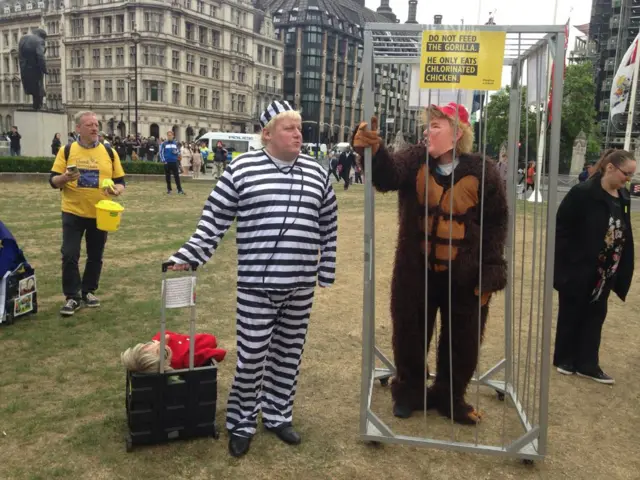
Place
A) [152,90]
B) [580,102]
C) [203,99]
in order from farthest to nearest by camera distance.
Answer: [203,99], [152,90], [580,102]

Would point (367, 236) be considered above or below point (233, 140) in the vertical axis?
below

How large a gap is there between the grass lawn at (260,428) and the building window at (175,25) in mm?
59187

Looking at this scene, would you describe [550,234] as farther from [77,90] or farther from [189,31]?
[77,90]

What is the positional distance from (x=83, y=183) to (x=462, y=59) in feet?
11.6

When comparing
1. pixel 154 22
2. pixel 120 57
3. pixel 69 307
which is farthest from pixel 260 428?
pixel 120 57

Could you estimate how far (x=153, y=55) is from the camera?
5869 cm

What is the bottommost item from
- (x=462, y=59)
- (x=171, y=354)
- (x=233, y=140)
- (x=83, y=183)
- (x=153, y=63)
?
(x=171, y=354)

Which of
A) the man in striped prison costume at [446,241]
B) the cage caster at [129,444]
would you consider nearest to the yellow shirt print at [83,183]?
the cage caster at [129,444]

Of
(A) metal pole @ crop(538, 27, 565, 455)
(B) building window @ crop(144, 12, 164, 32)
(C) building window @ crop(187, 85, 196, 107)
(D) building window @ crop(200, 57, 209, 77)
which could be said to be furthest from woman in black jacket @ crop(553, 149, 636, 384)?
(D) building window @ crop(200, 57, 209, 77)

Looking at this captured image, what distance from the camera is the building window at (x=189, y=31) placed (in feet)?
203

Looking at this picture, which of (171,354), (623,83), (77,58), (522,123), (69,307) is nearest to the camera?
(171,354)

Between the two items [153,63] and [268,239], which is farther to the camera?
[153,63]

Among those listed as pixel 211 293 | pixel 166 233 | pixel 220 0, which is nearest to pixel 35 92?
pixel 166 233

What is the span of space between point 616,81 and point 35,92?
20.7 metres
